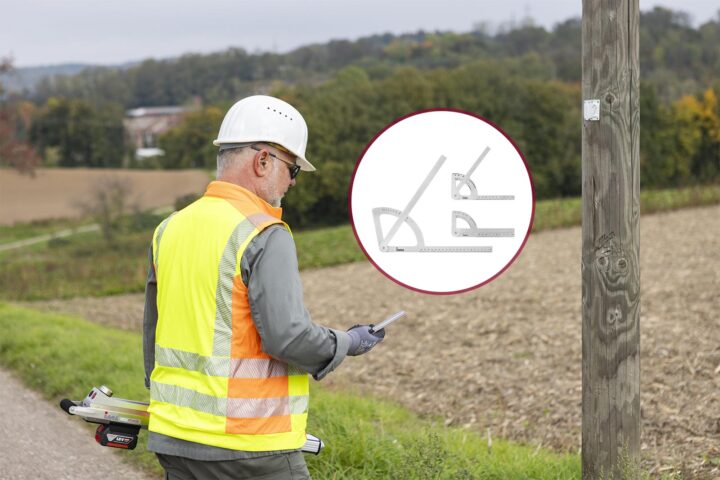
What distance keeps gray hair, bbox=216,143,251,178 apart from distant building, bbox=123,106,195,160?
309 ft

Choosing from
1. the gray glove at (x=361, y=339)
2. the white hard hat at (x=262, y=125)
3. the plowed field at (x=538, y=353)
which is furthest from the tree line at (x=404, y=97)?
the white hard hat at (x=262, y=125)

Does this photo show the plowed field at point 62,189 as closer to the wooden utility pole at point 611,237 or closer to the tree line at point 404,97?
the tree line at point 404,97

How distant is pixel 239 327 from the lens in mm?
3102

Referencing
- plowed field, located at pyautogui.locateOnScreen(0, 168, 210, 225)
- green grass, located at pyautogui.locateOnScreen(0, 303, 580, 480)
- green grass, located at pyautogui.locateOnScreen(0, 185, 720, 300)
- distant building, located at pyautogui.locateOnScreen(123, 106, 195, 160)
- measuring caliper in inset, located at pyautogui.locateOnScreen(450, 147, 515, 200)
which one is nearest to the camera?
measuring caliper in inset, located at pyautogui.locateOnScreen(450, 147, 515, 200)

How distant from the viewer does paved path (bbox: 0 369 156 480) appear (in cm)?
643

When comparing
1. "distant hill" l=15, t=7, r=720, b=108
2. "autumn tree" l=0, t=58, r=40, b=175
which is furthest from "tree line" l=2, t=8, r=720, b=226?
"autumn tree" l=0, t=58, r=40, b=175

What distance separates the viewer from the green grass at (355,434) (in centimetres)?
538

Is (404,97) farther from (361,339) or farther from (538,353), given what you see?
(361,339)

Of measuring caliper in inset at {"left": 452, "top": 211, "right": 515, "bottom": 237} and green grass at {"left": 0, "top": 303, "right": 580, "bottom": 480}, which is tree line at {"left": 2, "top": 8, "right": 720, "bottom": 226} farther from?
measuring caliper in inset at {"left": 452, "top": 211, "right": 515, "bottom": 237}

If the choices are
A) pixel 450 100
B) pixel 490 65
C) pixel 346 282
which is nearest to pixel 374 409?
pixel 346 282

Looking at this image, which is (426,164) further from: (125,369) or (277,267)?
(125,369)

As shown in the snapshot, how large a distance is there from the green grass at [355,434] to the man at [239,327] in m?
2.02

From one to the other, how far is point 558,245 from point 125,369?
1614cm

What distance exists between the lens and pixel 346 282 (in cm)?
2180
